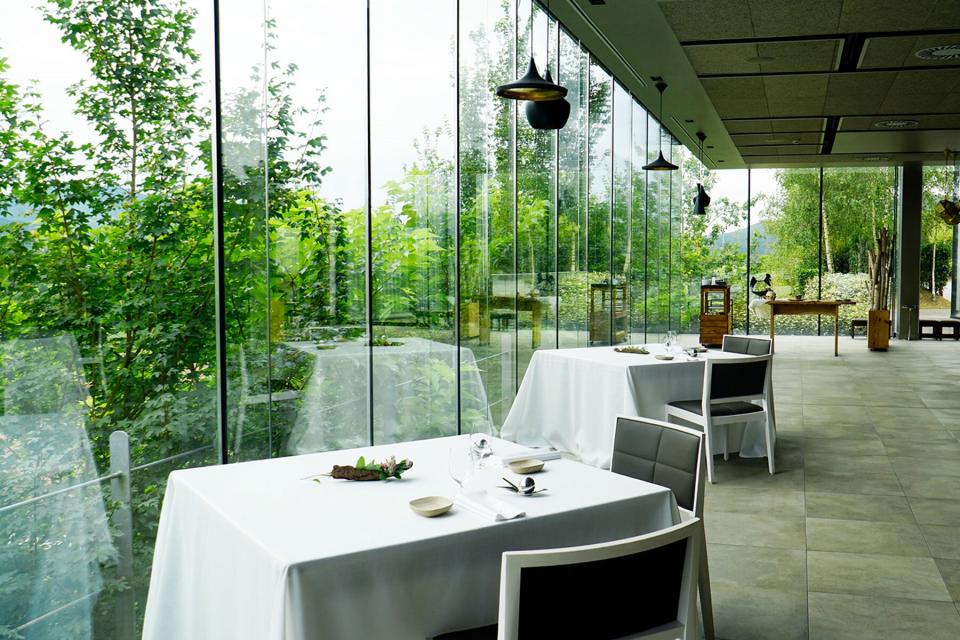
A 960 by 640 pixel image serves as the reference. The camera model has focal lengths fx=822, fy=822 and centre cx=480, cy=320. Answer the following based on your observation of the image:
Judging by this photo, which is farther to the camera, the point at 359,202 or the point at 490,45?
the point at 490,45

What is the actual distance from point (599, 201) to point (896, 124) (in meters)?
4.99

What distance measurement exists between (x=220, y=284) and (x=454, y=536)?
180cm

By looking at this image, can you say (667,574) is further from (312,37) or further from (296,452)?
(312,37)

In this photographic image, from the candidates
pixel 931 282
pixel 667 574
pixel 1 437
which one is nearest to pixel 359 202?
pixel 1 437

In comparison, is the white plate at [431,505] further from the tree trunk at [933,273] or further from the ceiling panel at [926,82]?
the tree trunk at [933,273]

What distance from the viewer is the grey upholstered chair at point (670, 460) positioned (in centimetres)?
305

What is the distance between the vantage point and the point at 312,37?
4012 millimetres

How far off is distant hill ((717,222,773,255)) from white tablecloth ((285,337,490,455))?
11964 millimetres

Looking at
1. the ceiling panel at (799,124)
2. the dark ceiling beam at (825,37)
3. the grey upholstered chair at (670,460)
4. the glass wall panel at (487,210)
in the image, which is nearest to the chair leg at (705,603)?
the grey upholstered chair at (670,460)

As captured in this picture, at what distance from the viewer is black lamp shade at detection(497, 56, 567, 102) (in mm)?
3850

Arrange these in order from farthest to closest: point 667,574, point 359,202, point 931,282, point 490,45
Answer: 1. point 931,282
2. point 490,45
3. point 359,202
4. point 667,574

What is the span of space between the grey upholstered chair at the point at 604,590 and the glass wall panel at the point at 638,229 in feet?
27.3

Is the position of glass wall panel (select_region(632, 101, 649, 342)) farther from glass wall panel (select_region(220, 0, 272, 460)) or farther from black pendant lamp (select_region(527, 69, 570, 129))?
glass wall panel (select_region(220, 0, 272, 460))

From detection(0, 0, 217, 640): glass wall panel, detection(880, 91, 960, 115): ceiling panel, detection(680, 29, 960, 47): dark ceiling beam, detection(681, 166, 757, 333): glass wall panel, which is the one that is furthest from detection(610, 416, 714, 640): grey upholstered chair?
detection(681, 166, 757, 333): glass wall panel
